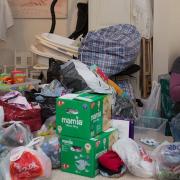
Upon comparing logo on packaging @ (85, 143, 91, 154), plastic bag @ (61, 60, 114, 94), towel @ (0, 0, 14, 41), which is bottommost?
logo on packaging @ (85, 143, 91, 154)

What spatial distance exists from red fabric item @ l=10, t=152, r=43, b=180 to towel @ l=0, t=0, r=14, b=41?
94.8 inches

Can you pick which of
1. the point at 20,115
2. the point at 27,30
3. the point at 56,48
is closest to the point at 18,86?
the point at 20,115

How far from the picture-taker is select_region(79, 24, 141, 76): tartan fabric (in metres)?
2.82

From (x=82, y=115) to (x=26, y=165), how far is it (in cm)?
38

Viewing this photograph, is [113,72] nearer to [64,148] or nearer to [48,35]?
[48,35]

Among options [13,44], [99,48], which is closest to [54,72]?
[99,48]

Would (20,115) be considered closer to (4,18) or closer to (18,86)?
(18,86)

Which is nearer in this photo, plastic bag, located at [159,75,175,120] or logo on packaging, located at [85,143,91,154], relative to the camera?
logo on packaging, located at [85,143,91,154]

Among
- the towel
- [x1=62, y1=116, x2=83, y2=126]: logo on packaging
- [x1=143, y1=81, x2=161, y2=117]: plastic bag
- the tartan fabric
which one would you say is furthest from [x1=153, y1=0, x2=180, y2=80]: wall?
the towel

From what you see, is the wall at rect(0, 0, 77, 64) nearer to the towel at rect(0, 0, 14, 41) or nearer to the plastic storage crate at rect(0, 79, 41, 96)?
the towel at rect(0, 0, 14, 41)

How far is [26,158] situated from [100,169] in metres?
0.41

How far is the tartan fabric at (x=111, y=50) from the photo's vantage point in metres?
2.82

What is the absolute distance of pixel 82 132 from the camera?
1819mm

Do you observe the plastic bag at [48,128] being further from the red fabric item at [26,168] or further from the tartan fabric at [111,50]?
the tartan fabric at [111,50]
